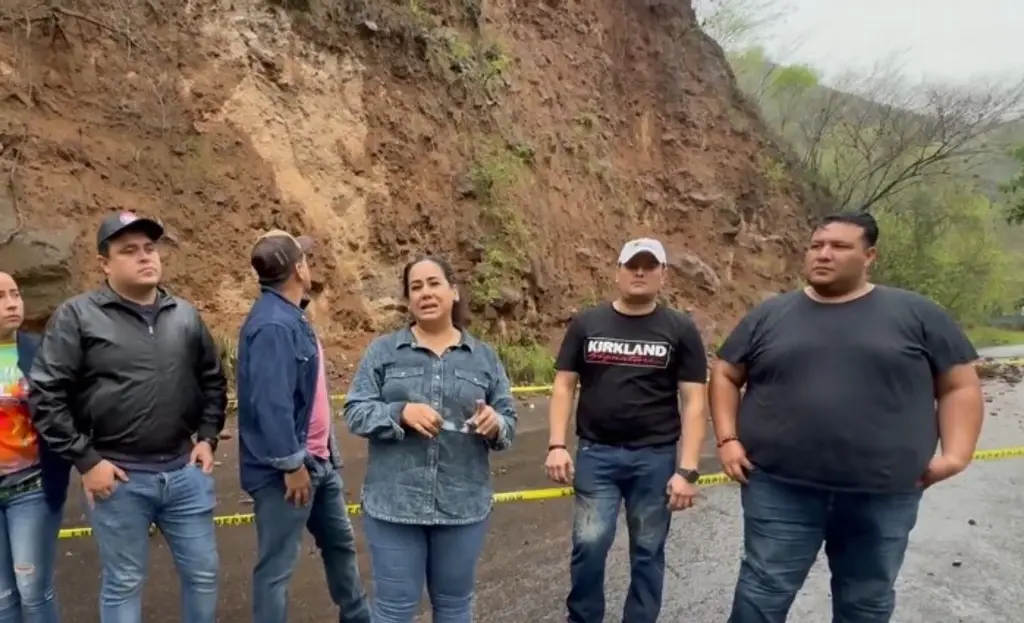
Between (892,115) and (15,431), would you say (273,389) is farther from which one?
(892,115)

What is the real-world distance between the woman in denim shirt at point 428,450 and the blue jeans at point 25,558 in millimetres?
1291

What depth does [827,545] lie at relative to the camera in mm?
3309

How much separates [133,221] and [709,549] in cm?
413

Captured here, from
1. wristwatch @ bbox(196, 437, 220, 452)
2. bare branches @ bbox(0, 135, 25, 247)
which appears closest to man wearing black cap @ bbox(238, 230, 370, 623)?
wristwatch @ bbox(196, 437, 220, 452)

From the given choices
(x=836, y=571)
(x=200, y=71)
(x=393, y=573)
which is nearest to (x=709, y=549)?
(x=836, y=571)

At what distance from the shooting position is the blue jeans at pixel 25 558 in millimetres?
3080

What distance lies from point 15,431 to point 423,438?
159 centimetres

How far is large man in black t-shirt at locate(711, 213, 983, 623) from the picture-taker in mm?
3025

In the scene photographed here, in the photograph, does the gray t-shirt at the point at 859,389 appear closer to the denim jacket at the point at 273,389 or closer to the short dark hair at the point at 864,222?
the short dark hair at the point at 864,222

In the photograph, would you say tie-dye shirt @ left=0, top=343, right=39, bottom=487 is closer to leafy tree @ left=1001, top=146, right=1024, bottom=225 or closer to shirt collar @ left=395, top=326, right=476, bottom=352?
shirt collar @ left=395, top=326, right=476, bottom=352

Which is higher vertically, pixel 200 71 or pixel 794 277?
pixel 200 71

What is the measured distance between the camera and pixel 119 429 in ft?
9.80

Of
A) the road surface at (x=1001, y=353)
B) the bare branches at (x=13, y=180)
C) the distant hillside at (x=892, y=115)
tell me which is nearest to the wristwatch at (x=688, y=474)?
the bare branches at (x=13, y=180)

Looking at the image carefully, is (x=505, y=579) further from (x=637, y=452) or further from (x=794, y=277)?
(x=794, y=277)
